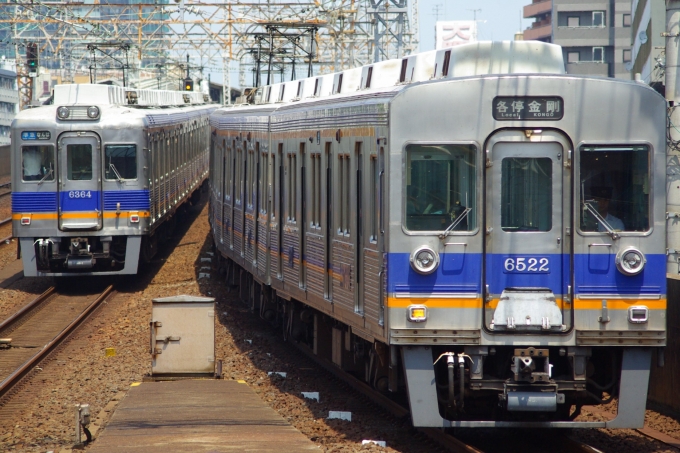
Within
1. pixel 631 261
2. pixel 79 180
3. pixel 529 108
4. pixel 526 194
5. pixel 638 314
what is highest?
pixel 529 108

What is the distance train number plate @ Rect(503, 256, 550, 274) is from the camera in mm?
7441

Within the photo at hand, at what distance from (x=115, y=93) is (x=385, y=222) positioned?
12368mm

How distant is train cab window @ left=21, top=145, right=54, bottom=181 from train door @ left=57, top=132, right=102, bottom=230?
0.15m

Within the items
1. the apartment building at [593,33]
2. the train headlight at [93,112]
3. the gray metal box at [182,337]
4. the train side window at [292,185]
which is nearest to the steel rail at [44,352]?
the gray metal box at [182,337]

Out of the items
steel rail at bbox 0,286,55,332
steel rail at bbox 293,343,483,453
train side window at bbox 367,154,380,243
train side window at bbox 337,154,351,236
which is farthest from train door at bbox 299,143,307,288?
steel rail at bbox 0,286,55,332

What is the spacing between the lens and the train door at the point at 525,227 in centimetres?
743

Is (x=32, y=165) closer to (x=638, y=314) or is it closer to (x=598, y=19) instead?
(x=638, y=314)

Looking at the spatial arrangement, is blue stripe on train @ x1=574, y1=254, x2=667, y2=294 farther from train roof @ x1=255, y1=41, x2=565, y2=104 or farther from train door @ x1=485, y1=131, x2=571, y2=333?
train roof @ x1=255, y1=41, x2=565, y2=104

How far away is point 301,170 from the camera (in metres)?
10.8

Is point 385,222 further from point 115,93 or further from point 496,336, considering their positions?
point 115,93

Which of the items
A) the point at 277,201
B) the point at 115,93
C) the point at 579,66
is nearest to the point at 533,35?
the point at 579,66

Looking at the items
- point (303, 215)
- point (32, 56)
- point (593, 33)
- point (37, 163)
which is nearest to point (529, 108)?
point (303, 215)

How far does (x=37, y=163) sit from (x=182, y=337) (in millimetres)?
7742

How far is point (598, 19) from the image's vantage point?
209ft
